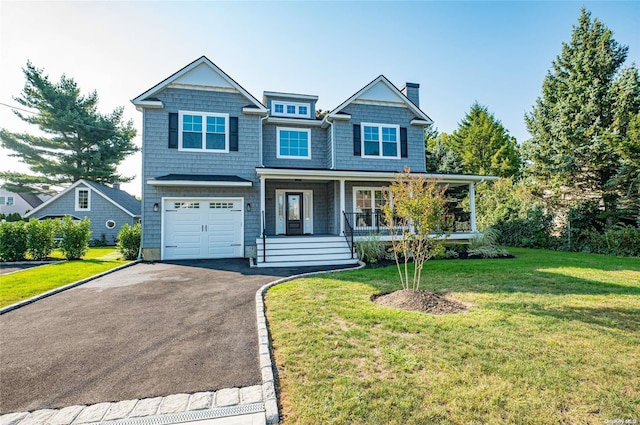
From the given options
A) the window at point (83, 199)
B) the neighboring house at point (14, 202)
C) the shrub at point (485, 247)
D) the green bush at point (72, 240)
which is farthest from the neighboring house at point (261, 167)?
the neighboring house at point (14, 202)

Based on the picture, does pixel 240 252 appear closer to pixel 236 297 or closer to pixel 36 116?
pixel 236 297

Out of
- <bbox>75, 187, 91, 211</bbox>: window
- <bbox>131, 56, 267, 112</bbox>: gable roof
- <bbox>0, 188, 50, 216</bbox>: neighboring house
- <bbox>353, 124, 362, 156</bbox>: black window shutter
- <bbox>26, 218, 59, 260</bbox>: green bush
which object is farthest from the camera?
<bbox>0, 188, 50, 216</bbox>: neighboring house

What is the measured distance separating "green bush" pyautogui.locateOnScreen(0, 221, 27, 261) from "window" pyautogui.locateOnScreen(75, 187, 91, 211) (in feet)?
33.3

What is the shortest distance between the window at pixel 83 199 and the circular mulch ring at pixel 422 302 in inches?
924

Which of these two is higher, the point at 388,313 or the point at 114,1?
the point at 114,1

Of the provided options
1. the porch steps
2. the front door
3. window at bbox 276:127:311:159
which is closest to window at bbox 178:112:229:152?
window at bbox 276:127:311:159

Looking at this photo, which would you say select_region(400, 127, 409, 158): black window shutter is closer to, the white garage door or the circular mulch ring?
the white garage door

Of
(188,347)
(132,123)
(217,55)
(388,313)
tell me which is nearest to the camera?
(188,347)

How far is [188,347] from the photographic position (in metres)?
3.84

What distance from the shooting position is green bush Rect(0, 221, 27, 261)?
11.6 metres

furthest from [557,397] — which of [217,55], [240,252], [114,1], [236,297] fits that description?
[217,55]

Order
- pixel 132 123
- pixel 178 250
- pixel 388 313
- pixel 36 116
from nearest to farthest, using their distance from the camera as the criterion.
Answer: pixel 388 313
pixel 178 250
pixel 36 116
pixel 132 123

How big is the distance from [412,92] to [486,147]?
66.8 feet

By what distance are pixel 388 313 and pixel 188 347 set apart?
9.84 feet
